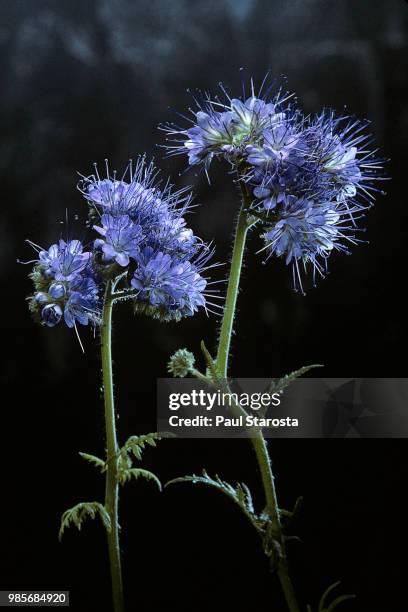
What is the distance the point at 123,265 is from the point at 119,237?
0.09m

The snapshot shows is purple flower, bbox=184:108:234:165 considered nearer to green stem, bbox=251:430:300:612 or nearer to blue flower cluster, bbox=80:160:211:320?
blue flower cluster, bbox=80:160:211:320

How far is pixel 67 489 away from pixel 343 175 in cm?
137

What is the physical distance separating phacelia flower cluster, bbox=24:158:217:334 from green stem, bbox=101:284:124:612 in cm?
3

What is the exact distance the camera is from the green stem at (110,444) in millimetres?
2596

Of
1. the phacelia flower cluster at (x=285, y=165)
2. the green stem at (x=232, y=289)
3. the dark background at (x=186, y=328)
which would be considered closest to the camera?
the phacelia flower cluster at (x=285, y=165)

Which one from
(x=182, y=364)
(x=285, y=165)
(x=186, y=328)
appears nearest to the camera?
(x=285, y=165)

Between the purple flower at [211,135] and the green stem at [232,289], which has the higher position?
the purple flower at [211,135]

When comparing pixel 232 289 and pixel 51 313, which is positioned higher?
pixel 232 289

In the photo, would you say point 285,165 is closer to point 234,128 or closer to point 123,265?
point 234,128

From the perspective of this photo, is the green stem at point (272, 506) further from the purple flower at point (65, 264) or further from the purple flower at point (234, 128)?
the purple flower at point (234, 128)

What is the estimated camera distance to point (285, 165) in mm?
2438

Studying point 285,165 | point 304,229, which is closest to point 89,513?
point 304,229

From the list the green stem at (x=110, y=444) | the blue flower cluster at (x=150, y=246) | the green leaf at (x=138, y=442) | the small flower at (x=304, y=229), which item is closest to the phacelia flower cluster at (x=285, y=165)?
the small flower at (x=304, y=229)

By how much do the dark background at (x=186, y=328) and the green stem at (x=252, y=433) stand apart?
252 mm
